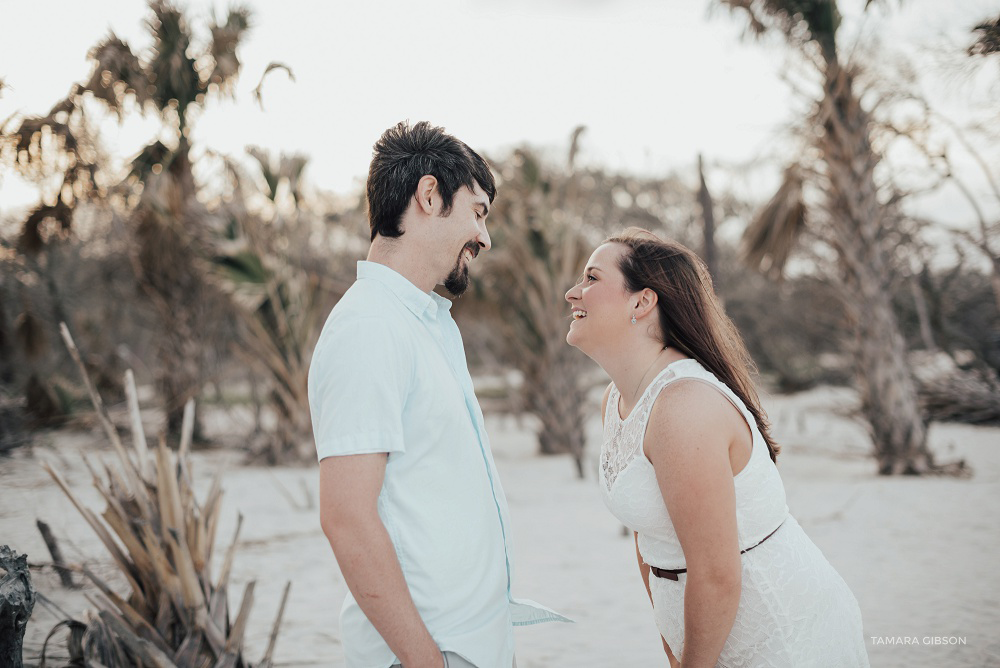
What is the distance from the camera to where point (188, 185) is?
1066 centimetres

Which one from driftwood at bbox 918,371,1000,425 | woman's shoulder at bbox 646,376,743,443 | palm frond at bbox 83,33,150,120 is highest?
palm frond at bbox 83,33,150,120

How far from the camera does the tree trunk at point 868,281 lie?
8.66 m

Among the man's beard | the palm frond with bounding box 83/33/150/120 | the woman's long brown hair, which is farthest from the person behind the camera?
the palm frond with bounding box 83/33/150/120

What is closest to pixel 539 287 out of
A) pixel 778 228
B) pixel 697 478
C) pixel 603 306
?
pixel 778 228

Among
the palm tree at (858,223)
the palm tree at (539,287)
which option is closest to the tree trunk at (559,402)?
the palm tree at (539,287)

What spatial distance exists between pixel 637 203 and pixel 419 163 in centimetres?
2592

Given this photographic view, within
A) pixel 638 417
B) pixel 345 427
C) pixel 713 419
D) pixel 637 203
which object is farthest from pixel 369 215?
pixel 637 203

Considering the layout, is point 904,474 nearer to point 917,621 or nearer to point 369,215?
point 917,621

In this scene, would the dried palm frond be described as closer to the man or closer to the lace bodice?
the man

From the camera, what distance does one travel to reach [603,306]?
2.11 m

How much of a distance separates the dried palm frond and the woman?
5.53ft

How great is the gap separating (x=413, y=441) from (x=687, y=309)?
92cm

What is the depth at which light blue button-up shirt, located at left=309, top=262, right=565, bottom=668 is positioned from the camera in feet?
4.98

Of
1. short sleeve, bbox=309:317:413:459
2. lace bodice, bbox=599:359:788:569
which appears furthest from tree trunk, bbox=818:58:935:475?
short sleeve, bbox=309:317:413:459
